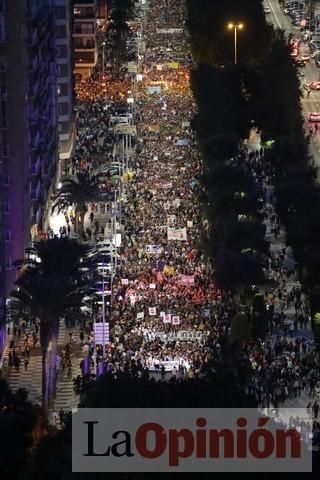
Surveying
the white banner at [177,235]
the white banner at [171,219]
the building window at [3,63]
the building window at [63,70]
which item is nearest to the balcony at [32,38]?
the building window at [3,63]

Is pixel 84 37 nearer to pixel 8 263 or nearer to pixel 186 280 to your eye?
pixel 8 263

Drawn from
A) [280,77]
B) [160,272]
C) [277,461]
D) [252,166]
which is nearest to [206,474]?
[277,461]

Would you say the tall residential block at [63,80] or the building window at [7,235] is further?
the tall residential block at [63,80]

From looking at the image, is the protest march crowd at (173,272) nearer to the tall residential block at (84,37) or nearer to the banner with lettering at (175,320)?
the banner with lettering at (175,320)

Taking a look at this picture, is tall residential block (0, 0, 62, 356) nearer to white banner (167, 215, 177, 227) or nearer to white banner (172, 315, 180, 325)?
white banner (167, 215, 177, 227)

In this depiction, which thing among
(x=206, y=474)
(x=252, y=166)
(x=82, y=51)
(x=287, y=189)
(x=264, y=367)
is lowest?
(x=206, y=474)

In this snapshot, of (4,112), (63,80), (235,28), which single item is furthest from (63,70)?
(4,112)

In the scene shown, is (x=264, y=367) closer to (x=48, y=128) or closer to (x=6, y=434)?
(x=6, y=434)

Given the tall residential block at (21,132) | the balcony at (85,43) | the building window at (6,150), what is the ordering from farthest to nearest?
the balcony at (85,43), the building window at (6,150), the tall residential block at (21,132)
